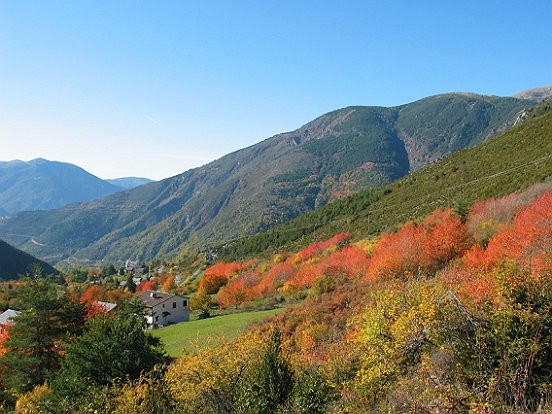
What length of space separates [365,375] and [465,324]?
124 inches

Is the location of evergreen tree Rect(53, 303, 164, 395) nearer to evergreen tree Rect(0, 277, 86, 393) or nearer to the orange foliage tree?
evergreen tree Rect(0, 277, 86, 393)

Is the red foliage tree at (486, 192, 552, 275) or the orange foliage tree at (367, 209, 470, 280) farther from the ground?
the red foliage tree at (486, 192, 552, 275)

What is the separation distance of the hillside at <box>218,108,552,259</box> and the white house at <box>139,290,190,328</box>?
31.1 metres

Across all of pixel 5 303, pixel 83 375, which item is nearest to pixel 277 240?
pixel 5 303

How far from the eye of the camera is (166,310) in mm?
60250

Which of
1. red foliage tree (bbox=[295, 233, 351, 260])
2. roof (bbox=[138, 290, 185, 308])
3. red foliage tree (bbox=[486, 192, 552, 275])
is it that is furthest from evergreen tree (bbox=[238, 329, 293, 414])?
red foliage tree (bbox=[295, 233, 351, 260])

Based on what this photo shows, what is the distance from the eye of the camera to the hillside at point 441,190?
55.1 metres

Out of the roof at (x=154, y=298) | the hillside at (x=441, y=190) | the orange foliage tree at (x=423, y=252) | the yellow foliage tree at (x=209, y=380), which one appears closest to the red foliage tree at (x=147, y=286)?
the hillside at (x=441, y=190)

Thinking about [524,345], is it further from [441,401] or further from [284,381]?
[284,381]

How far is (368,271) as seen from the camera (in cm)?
4016

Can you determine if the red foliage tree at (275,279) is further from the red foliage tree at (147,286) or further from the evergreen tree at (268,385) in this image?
the red foliage tree at (147,286)

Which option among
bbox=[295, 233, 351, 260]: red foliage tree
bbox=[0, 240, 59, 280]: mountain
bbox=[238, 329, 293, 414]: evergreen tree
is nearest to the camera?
bbox=[238, 329, 293, 414]: evergreen tree

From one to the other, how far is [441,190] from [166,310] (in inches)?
2000

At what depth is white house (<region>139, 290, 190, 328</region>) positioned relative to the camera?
59375 millimetres
